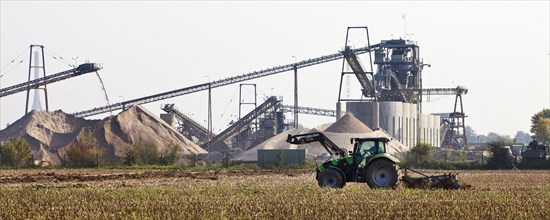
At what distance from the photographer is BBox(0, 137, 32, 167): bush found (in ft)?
249

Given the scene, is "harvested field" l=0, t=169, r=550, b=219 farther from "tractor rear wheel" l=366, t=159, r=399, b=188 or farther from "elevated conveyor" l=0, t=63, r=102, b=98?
"elevated conveyor" l=0, t=63, r=102, b=98

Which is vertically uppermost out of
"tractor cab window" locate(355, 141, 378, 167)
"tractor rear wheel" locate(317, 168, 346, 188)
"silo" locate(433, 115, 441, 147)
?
"silo" locate(433, 115, 441, 147)

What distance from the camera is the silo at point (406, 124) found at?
125m

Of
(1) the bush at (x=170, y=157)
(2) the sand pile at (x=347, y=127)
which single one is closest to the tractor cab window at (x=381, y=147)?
(1) the bush at (x=170, y=157)

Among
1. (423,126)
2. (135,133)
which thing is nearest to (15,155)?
(135,133)

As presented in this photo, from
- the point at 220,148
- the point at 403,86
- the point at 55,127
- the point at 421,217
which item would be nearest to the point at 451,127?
the point at 403,86

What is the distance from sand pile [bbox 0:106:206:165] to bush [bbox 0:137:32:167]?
1372cm

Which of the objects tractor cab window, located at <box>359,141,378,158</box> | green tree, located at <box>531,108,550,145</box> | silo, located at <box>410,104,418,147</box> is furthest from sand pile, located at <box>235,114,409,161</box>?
tractor cab window, located at <box>359,141,378,158</box>

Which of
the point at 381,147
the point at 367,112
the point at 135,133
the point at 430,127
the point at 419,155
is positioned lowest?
the point at 381,147

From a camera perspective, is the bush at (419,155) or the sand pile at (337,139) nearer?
the bush at (419,155)

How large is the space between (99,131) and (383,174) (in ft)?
206

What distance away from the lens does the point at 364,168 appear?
127 ft

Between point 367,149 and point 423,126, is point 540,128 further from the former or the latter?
point 367,149

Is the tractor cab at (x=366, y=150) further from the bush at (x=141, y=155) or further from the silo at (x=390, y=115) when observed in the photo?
the silo at (x=390, y=115)
